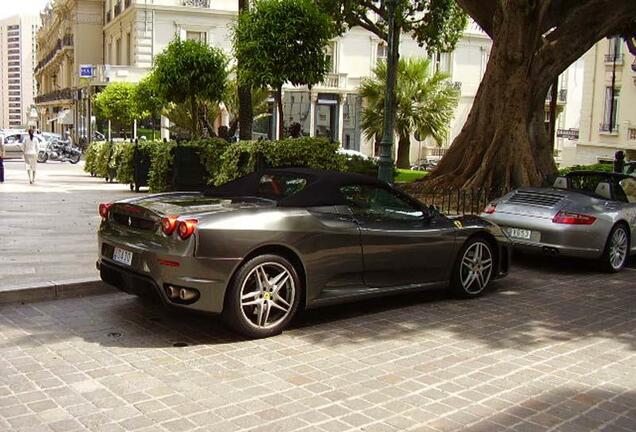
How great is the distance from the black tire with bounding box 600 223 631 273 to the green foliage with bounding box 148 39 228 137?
11.9 metres

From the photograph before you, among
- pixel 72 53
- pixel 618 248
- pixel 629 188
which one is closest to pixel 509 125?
pixel 629 188

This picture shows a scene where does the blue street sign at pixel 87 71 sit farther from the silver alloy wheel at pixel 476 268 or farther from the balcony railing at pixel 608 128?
the silver alloy wheel at pixel 476 268

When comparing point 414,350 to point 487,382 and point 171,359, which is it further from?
point 171,359

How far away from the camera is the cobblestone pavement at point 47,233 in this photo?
7.50 m

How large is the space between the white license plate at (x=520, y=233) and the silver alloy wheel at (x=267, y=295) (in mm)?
4326

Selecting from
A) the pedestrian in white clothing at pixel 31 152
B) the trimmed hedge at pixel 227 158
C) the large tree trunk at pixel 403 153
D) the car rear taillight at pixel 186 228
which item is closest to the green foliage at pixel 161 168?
the trimmed hedge at pixel 227 158

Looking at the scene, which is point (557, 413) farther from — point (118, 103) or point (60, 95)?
point (60, 95)

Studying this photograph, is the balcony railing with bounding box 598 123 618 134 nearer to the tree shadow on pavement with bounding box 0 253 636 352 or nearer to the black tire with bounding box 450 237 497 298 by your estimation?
the tree shadow on pavement with bounding box 0 253 636 352

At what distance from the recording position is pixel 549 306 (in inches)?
287

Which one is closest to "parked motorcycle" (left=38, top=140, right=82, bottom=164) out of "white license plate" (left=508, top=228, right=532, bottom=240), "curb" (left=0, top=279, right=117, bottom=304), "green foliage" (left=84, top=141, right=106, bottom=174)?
"green foliage" (left=84, top=141, right=106, bottom=174)

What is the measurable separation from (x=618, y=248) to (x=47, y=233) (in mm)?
7945

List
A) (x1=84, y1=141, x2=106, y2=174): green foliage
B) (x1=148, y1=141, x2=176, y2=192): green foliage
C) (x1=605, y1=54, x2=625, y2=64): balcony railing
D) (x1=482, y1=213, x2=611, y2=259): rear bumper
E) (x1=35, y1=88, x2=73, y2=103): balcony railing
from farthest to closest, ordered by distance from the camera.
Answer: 1. (x1=35, y1=88, x2=73, y2=103): balcony railing
2. (x1=605, y1=54, x2=625, y2=64): balcony railing
3. (x1=84, y1=141, x2=106, y2=174): green foliage
4. (x1=148, y1=141, x2=176, y2=192): green foliage
5. (x1=482, y1=213, x2=611, y2=259): rear bumper

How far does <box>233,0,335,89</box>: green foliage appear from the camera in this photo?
44.9ft

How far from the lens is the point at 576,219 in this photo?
8945 mm
